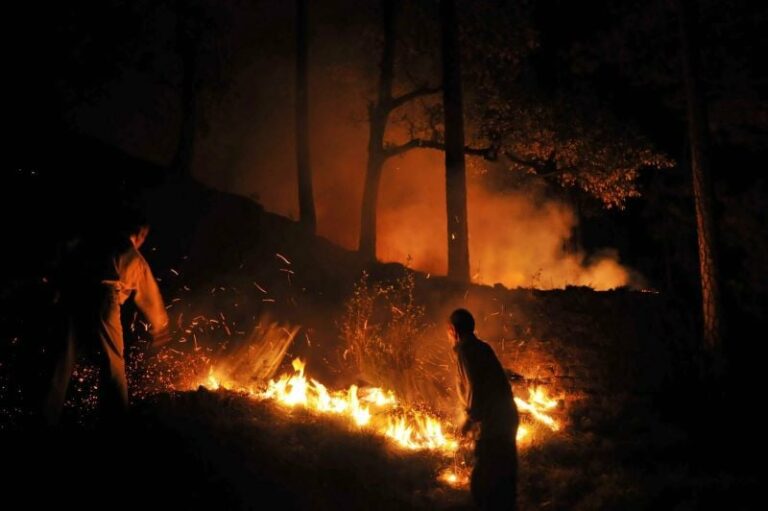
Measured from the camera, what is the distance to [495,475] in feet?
17.9

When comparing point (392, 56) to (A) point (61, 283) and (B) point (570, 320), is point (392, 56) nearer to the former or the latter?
(B) point (570, 320)

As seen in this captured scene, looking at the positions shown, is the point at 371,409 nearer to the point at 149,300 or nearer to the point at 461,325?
the point at 461,325

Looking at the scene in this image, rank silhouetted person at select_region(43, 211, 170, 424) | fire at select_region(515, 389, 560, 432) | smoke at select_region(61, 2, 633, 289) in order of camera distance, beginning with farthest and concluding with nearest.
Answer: smoke at select_region(61, 2, 633, 289), fire at select_region(515, 389, 560, 432), silhouetted person at select_region(43, 211, 170, 424)

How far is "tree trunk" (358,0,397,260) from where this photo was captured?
49.5ft

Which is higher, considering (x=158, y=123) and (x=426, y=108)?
(x=158, y=123)

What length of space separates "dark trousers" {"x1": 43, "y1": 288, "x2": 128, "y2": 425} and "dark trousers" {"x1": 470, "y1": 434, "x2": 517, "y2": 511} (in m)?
3.48

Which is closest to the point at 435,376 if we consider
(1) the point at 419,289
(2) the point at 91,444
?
(1) the point at 419,289

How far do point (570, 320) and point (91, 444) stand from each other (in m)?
6.75

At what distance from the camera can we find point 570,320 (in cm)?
988

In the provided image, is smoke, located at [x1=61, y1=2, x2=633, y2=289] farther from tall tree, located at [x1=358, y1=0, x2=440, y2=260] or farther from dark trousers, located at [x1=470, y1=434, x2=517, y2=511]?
dark trousers, located at [x1=470, y1=434, x2=517, y2=511]

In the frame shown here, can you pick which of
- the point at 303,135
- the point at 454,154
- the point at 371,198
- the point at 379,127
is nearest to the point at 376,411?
the point at 454,154

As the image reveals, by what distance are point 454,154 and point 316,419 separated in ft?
23.7

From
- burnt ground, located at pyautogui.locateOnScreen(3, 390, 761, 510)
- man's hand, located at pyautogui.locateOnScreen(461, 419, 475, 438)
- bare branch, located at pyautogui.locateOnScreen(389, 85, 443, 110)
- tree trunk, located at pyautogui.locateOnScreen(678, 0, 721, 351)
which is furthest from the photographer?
bare branch, located at pyautogui.locateOnScreen(389, 85, 443, 110)

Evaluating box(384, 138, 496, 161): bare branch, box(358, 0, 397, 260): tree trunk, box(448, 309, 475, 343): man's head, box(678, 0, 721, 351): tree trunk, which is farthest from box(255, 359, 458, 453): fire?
box(384, 138, 496, 161): bare branch
